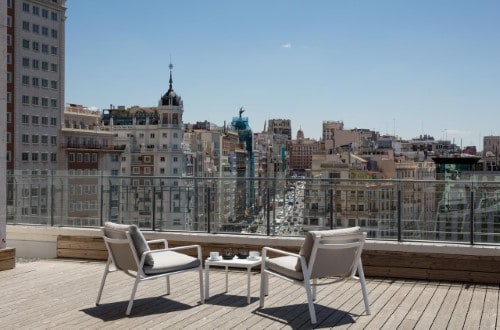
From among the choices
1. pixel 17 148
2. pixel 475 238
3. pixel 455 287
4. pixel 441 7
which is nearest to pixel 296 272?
pixel 455 287

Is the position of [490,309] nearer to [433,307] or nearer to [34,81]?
[433,307]

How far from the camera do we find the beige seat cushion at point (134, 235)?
541 centimetres

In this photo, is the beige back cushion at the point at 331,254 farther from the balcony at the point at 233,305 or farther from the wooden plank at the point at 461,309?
the wooden plank at the point at 461,309

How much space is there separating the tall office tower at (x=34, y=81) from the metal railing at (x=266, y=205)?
213 feet

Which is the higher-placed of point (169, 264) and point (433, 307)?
point (169, 264)

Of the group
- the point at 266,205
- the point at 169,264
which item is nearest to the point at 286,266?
the point at 169,264

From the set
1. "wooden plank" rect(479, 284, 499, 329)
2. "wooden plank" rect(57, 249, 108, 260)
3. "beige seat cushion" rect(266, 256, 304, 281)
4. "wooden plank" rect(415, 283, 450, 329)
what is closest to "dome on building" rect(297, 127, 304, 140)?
"wooden plank" rect(57, 249, 108, 260)

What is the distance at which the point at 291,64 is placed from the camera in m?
111

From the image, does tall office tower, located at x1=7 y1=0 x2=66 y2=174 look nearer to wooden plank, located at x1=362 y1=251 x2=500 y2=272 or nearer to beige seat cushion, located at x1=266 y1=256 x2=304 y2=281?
wooden plank, located at x1=362 y1=251 x2=500 y2=272

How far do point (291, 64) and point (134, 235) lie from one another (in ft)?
353

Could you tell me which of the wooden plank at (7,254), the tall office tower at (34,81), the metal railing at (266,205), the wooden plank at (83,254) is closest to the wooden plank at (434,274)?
the metal railing at (266,205)

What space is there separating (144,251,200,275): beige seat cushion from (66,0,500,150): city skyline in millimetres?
29756

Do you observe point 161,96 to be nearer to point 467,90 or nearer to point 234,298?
point 467,90

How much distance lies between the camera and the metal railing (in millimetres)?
7070
